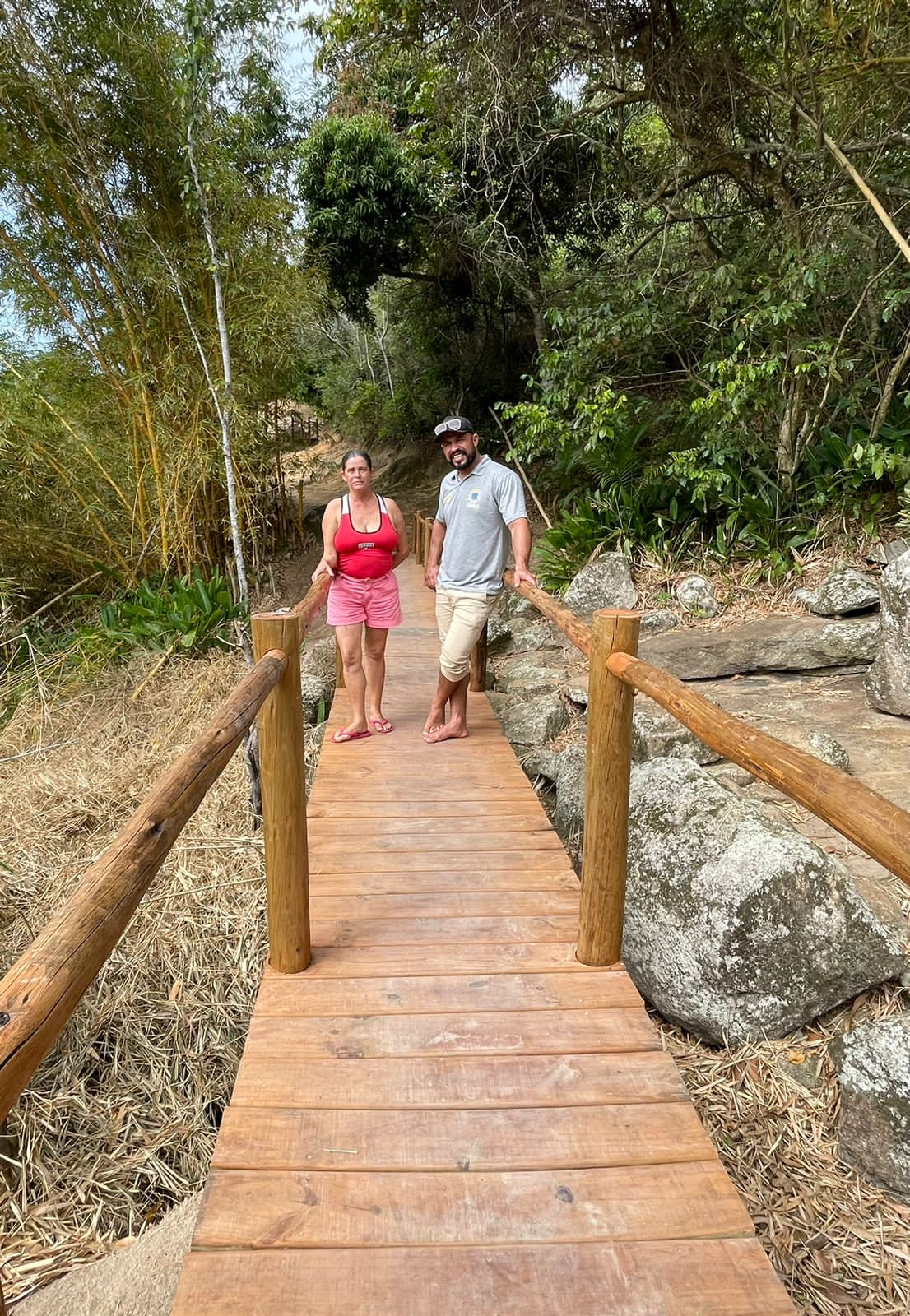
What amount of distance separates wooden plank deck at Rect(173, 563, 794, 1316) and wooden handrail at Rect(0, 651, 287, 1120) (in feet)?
2.26

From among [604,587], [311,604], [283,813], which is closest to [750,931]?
[283,813]

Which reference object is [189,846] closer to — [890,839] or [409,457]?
[890,839]

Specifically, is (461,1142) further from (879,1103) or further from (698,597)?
(698,597)

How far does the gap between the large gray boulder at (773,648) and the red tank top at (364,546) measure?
6.30ft

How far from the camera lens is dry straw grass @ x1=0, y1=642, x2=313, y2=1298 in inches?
85.6

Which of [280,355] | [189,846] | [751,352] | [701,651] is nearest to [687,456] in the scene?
[751,352]

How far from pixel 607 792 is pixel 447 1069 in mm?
759

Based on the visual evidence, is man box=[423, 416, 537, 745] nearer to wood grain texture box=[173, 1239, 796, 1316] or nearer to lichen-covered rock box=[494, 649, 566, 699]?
lichen-covered rock box=[494, 649, 566, 699]

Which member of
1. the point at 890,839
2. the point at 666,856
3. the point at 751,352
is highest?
the point at 751,352

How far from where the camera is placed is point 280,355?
677 centimetres

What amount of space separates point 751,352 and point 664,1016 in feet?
14.9

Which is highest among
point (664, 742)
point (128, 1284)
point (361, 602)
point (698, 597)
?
point (361, 602)

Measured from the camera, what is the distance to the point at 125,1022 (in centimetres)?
274

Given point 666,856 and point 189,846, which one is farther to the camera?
point 189,846
